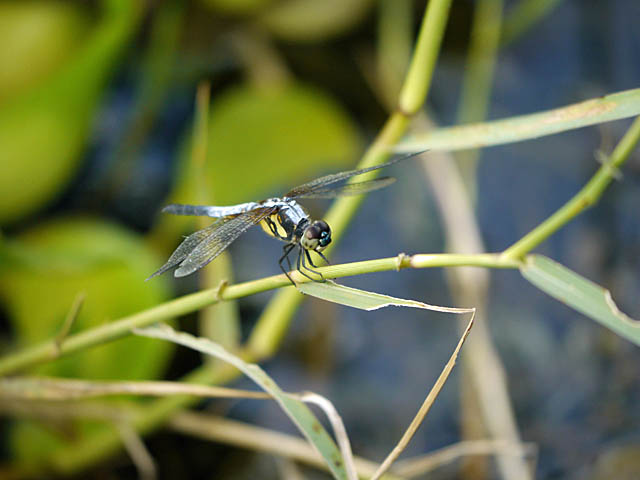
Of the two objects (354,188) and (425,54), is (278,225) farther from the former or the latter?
(425,54)

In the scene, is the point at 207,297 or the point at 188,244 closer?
the point at 207,297

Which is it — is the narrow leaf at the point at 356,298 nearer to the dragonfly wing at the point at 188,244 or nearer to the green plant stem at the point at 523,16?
the dragonfly wing at the point at 188,244

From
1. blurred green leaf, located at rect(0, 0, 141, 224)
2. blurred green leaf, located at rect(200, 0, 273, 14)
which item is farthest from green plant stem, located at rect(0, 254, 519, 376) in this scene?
blurred green leaf, located at rect(200, 0, 273, 14)

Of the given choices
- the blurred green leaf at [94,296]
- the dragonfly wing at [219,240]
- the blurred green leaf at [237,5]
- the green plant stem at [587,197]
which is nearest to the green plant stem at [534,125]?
the green plant stem at [587,197]

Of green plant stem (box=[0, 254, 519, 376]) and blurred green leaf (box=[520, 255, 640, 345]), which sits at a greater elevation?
green plant stem (box=[0, 254, 519, 376])

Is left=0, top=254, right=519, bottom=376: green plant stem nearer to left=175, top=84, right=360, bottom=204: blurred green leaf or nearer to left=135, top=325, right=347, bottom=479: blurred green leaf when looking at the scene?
left=135, top=325, right=347, bottom=479: blurred green leaf

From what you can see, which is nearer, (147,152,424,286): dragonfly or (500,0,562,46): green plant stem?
(147,152,424,286): dragonfly

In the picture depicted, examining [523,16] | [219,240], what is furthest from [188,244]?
[523,16]
